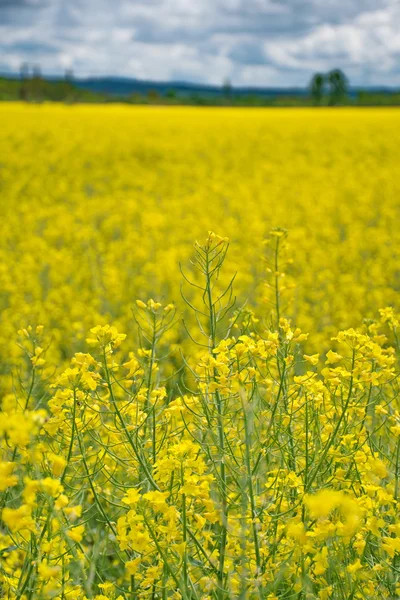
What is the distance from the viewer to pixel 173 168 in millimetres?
14609

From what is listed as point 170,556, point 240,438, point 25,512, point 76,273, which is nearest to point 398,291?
point 76,273

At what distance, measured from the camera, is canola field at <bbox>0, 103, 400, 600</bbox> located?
5.93 ft

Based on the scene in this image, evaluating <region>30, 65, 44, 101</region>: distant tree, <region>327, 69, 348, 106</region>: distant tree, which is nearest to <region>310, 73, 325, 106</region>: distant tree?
<region>327, 69, 348, 106</region>: distant tree

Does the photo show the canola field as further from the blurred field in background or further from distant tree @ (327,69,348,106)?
distant tree @ (327,69,348,106)

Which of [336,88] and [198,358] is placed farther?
[336,88]

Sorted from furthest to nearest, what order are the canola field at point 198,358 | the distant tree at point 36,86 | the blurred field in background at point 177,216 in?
the distant tree at point 36,86, the blurred field in background at point 177,216, the canola field at point 198,358

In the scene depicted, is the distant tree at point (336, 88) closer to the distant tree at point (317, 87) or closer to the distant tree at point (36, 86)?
the distant tree at point (317, 87)

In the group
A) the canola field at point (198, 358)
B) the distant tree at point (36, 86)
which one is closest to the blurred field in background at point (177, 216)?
the canola field at point (198, 358)

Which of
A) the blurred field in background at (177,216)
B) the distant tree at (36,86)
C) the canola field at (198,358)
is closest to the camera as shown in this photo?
the canola field at (198,358)

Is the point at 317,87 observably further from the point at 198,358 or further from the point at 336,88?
the point at 198,358

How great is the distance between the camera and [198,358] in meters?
3.83

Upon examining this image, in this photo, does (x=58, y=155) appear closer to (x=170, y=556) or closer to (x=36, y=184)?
(x=36, y=184)

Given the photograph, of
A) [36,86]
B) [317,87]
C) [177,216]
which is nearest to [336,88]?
[317,87]

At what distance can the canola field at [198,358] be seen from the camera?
181cm
